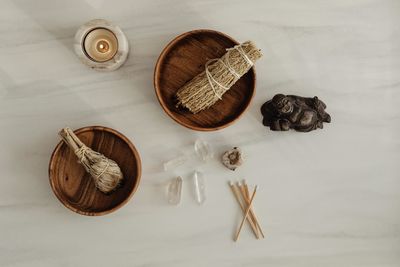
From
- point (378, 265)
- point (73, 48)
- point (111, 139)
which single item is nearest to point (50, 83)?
point (73, 48)

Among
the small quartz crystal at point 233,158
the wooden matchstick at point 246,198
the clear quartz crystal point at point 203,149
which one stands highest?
the clear quartz crystal point at point 203,149

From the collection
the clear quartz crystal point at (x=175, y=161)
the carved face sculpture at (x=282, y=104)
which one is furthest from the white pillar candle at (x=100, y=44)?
the carved face sculpture at (x=282, y=104)

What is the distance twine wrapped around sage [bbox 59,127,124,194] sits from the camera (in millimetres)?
1129

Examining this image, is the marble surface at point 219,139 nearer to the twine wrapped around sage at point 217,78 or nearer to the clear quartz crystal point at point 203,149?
the clear quartz crystal point at point 203,149

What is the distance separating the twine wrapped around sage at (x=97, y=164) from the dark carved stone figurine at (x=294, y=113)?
0.43 metres

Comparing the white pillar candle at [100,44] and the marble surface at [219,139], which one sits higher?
the white pillar candle at [100,44]

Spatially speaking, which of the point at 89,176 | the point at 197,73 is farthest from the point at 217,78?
the point at 89,176

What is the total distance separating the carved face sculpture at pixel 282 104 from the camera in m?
1.19

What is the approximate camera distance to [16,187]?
4.19 ft

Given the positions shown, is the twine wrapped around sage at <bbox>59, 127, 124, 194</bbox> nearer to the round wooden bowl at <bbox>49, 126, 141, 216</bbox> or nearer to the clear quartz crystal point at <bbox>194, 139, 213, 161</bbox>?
the round wooden bowl at <bbox>49, 126, 141, 216</bbox>

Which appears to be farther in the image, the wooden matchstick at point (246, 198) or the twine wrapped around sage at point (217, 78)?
the wooden matchstick at point (246, 198)

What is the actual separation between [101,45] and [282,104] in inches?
19.9

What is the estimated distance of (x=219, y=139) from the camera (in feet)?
4.28

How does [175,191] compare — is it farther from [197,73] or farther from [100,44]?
[100,44]
